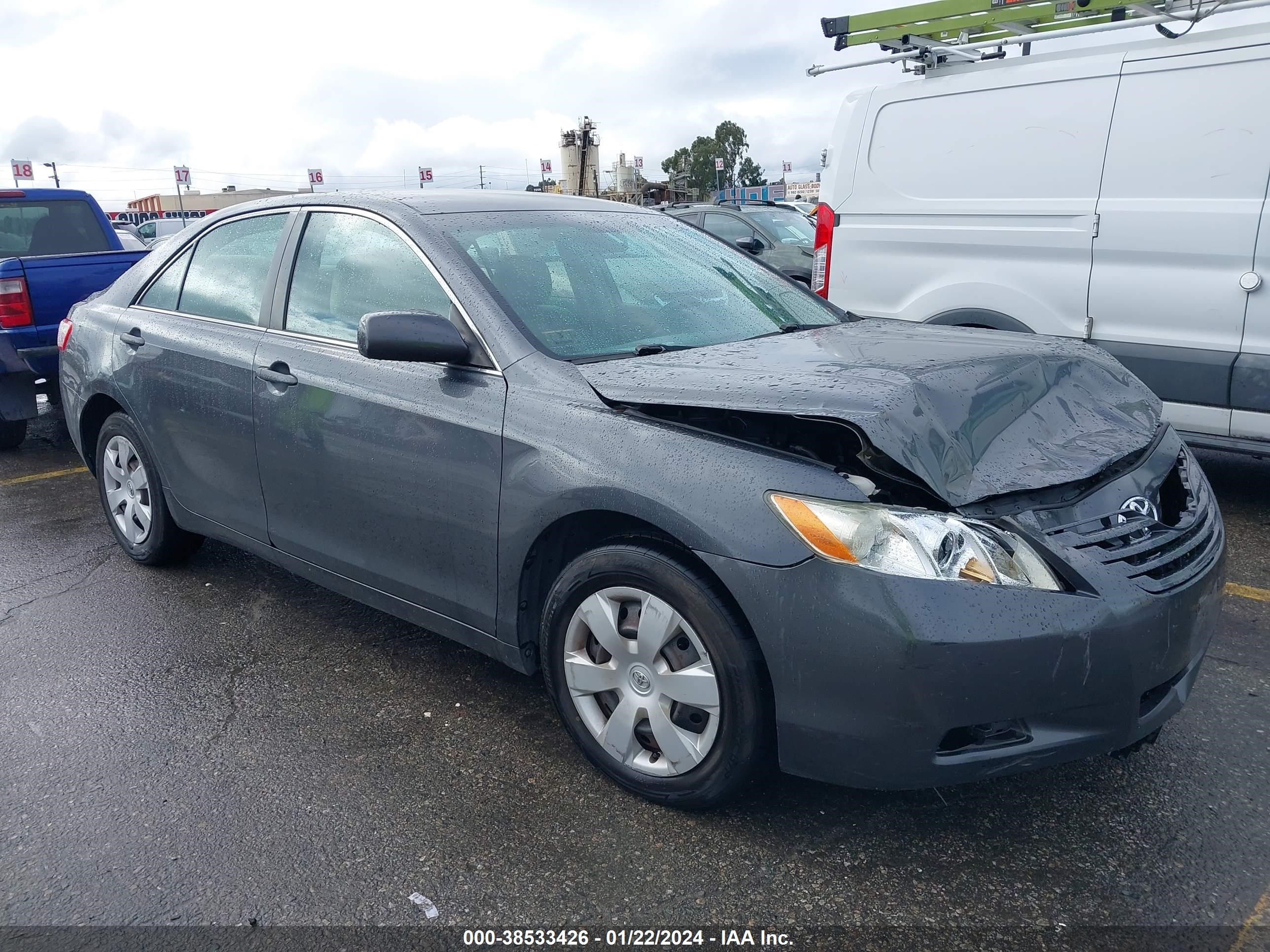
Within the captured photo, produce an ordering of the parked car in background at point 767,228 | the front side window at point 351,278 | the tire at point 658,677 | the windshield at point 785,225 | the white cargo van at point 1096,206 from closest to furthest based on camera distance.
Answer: the tire at point 658,677
the front side window at point 351,278
the white cargo van at point 1096,206
the parked car in background at point 767,228
the windshield at point 785,225

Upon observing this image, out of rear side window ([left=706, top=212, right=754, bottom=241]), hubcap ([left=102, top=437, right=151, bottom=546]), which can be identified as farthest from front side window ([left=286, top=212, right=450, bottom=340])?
rear side window ([left=706, top=212, right=754, bottom=241])

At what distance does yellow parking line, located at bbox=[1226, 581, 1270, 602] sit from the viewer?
394cm

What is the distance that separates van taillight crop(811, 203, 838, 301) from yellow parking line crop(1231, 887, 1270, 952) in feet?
13.8

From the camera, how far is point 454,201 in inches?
140

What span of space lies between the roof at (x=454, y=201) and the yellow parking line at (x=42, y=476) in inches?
140

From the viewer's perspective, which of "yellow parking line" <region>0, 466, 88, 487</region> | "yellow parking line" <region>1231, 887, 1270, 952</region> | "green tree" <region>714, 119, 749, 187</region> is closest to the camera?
"yellow parking line" <region>1231, 887, 1270, 952</region>

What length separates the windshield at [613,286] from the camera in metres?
3.08

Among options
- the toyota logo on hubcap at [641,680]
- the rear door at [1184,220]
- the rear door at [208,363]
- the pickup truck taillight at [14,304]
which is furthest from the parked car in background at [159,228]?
the toyota logo on hubcap at [641,680]

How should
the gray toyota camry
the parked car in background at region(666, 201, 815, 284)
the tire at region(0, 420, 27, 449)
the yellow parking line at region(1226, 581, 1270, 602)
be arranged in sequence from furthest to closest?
the parked car in background at region(666, 201, 815, 284), the tire at region(0, 420, 27, 449), the yellow parking line at region(1226, 581, 1270, 602), the gray toyota camry

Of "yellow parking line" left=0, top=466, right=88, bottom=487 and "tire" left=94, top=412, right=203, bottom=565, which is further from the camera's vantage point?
"yellow parking line" left=0, top=466, right=88, bottom=487

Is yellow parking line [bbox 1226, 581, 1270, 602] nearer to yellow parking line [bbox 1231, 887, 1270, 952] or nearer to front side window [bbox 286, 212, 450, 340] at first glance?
yellow parking line [bbox 1231, 887, 1270, 952]

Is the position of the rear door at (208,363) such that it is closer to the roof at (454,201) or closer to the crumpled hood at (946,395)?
the roof at (454,201)

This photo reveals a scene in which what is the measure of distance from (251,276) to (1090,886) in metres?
3.36

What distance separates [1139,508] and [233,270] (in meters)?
3.29
